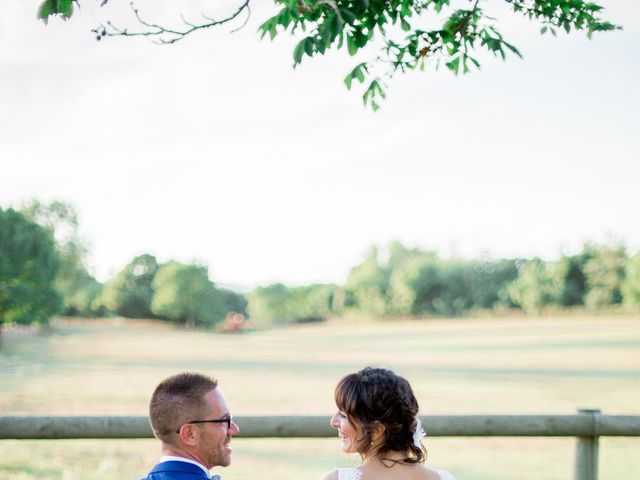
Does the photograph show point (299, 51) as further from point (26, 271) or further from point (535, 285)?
point (535, 285)

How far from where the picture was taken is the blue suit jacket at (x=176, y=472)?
2137mm

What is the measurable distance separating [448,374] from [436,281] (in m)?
13.9

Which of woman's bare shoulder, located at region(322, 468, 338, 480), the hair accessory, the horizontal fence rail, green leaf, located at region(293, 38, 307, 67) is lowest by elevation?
the horizontal fence rail

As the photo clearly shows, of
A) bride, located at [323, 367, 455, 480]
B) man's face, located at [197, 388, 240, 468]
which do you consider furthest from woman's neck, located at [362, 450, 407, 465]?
man's face, located at [197, 388, 240, 468]

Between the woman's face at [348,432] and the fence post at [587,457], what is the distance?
6.12 feet

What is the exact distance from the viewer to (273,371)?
48688 millimetres

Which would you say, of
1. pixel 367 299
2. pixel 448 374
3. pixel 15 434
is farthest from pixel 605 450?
pixel 367 299

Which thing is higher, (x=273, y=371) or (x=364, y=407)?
(x=364, y=407)

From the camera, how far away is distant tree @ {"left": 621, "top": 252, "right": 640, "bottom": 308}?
4744 centimetres

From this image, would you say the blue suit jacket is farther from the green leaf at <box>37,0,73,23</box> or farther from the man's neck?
the green leaf at <box>37,0,73,23</box>

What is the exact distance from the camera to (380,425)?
2396mm

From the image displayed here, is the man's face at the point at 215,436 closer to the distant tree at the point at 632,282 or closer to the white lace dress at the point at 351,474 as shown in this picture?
the white lace dress at the point at 351,474

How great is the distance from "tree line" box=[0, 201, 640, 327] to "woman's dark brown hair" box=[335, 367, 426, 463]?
1144 inches

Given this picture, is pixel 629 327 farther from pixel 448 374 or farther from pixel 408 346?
pixel 448 374
